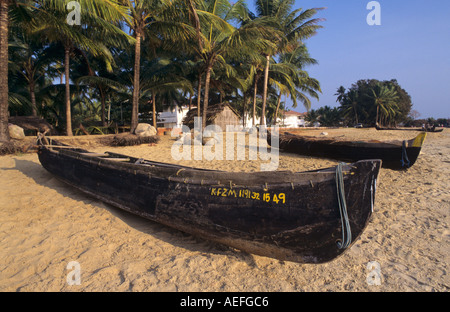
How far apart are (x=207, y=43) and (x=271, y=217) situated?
10470 mm

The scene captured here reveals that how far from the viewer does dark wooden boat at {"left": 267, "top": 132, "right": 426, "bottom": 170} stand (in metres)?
5.67

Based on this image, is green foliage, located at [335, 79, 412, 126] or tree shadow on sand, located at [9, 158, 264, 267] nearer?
tree shadow on sand, located at [9, 158, 264, 267]

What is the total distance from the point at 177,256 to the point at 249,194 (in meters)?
1.09

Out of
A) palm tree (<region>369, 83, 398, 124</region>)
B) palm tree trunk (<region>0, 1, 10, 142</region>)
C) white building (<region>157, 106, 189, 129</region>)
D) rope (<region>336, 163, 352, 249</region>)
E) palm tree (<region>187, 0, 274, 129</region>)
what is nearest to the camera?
rope (<region>336, 163, 352, 249</region>)

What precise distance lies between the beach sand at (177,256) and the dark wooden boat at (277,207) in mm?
245

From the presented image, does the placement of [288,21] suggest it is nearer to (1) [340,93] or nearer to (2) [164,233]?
(2) [164,233]

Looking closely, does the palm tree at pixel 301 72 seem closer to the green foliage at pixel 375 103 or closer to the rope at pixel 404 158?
the rope at pixel 404 158

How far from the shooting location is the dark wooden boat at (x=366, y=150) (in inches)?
223

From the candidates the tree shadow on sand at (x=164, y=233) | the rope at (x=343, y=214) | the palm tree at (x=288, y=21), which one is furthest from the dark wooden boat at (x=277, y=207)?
the palm tree at (x=288, y=21)

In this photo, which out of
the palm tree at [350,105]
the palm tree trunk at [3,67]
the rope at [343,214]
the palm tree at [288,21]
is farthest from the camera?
the palm tree at [350,105]

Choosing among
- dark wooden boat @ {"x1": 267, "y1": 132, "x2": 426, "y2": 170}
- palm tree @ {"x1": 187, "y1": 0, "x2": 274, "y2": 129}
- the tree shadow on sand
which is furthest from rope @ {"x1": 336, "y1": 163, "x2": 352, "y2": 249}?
palm tree @ {"x1": 187, "y1": 0, "x2": 274, "y2": 129}

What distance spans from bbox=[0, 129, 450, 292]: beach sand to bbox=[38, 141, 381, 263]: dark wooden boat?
0.24m

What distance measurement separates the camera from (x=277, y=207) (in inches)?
83.6

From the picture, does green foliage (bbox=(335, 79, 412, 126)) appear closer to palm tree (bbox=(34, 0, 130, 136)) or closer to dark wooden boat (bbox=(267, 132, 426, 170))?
dark wooden boat (bbox=(267, 132, 426, 170))
